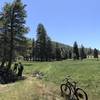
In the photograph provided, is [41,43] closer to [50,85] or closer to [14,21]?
[14,21]

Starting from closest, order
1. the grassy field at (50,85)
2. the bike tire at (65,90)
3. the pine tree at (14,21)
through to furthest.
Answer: the grassy field at (50,85) → the bike tire at (65,90) → the pine tree at (14,21)

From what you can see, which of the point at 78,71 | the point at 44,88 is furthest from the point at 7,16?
the point at 44,88

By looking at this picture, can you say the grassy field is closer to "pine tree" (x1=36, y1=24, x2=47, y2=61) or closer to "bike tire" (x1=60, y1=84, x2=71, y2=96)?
"bike tire" (x1=60, y1=84, x2=71, y2=96)

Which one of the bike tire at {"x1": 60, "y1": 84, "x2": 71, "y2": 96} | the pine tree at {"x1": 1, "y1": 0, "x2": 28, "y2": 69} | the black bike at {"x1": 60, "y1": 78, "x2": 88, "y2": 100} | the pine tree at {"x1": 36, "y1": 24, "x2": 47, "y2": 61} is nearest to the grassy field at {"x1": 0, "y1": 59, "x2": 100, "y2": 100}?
the bike tire at {"x1": 60, "y1": 84, "x2": 71, "y2": 96}

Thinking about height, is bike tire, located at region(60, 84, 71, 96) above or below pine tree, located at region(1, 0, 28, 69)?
below

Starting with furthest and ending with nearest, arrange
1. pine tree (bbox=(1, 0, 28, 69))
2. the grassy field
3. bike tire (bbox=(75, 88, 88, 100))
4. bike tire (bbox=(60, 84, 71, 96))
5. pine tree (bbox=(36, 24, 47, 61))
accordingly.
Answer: pine tree (bbox=(36, 24, 47, 61))
pine tree (bbox=(1, 0, 28, 69))
bike tire (bbox=(60, 84, 71, 96))
bike tire (bbox=(75, 88, 88, 100))
the grassy field

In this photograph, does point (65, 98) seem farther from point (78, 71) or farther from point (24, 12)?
point (24, 12)

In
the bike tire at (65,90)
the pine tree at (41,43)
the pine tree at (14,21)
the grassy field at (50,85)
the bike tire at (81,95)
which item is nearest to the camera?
the grassy field at (50,85)

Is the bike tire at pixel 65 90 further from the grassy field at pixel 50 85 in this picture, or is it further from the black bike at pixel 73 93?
the grassy field at pixel 50 85

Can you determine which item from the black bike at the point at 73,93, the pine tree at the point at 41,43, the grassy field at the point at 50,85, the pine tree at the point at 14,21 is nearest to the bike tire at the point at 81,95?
the black bike at the point at 73,93

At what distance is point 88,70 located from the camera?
43406 mm

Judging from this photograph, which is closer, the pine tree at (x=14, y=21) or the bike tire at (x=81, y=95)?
the bike tire at (x=81, y=95)

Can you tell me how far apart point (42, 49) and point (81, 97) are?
84044mm

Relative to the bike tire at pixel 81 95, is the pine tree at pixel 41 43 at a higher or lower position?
higher
